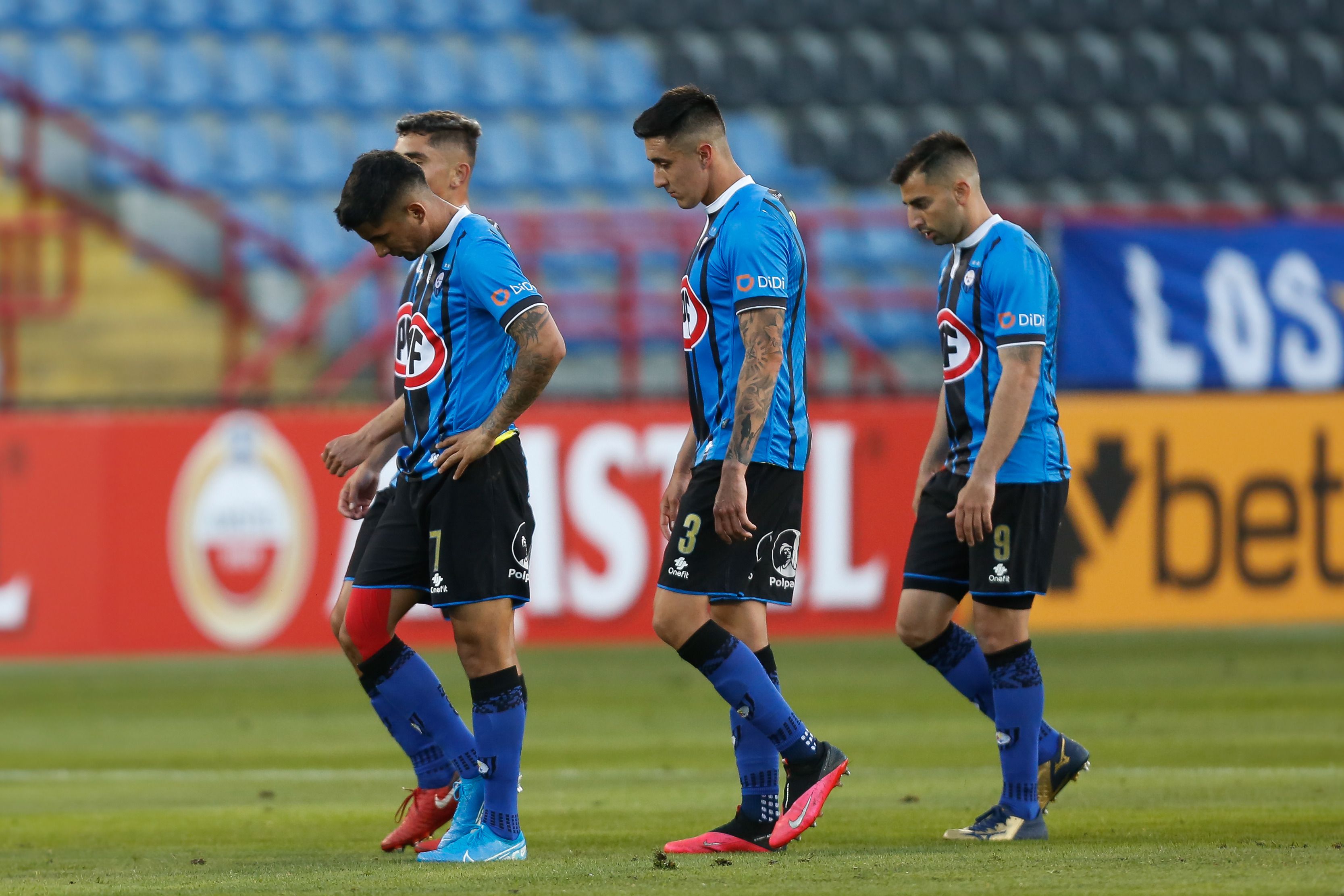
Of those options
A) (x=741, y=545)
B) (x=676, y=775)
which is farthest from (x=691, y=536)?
(x=676, y=775)

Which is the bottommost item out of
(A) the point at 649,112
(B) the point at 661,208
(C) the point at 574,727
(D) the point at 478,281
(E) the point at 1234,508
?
(C) the point at 574,727

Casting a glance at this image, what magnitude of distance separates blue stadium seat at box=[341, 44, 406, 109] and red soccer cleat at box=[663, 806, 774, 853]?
11924 mm

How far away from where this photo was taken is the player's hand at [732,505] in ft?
17.6

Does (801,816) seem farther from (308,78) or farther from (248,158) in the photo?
(308,78)

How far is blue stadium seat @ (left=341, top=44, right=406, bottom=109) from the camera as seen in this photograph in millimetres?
16547

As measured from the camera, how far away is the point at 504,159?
16.4 metres

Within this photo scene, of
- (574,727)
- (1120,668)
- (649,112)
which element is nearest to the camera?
(649,112)

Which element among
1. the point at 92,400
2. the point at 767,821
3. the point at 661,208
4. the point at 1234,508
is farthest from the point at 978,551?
the point at 661,208

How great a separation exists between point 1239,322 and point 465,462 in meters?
8.80

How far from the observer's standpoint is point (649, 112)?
18.1 ft

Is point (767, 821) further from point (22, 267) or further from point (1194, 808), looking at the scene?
point (22, 267)

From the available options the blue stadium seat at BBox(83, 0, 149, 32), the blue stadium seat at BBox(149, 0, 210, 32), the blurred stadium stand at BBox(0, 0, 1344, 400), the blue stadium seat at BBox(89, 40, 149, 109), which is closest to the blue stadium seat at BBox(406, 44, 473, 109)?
the blurred stadium stand at BBox(0, 0, 1344, 400)

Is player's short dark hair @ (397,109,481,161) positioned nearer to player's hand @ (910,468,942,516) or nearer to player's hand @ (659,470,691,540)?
player's hand @ (659,470,691,540)

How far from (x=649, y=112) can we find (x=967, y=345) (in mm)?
1247
